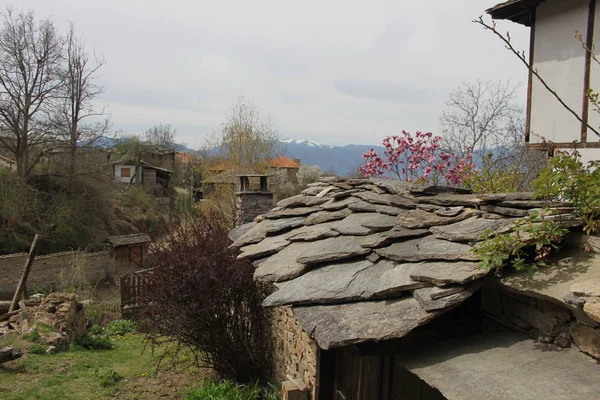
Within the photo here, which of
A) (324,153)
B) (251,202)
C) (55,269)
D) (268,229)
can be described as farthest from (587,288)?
(324,153)

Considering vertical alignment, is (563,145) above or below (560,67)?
below

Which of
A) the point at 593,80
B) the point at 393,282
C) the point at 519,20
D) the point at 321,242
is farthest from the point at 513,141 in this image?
the point at 393,282

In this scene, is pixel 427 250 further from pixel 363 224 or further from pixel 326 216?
pixel 326 216

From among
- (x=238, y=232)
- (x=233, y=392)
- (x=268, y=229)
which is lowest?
(x=233, y=392)

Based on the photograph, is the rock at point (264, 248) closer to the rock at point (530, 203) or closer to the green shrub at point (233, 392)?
the green shrub at point (233, 392)

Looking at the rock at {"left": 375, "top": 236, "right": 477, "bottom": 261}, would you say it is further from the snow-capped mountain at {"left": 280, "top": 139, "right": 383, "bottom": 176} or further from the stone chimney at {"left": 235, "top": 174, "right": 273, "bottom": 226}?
the snow-capped mountain at {"left": 280, "top": 139, "right": 383, "bottom": 176}

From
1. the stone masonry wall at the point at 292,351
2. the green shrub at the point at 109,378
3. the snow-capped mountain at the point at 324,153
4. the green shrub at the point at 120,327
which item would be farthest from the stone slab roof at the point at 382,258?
the snow-capped mountain at the point at 324,153

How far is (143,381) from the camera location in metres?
7.45

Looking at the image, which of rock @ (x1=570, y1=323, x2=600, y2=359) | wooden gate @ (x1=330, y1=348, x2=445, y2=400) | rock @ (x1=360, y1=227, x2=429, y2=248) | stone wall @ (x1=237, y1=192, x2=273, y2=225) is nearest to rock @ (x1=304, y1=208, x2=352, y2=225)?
rock @ (x1=360, y1=227, x2=429, y2=248)

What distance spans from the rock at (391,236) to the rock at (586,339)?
1283 mm

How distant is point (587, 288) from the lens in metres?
2.24

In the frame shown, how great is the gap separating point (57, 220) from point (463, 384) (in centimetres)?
2256

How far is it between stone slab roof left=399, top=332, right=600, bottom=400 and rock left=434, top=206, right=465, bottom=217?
1031mm

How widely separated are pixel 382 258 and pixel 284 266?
991 millimetres
